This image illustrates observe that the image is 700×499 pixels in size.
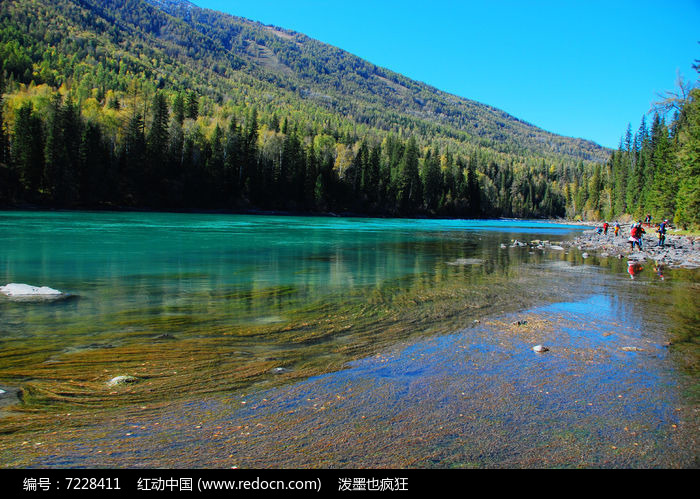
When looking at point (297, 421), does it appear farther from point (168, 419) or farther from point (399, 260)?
point (399, 260)

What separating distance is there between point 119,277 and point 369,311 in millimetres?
9472

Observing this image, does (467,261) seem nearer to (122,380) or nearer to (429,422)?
(429,422)

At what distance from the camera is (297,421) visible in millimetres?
4633

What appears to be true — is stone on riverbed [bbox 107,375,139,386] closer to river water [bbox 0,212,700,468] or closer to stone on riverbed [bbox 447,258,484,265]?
river water [bbox 0,212,700,468]

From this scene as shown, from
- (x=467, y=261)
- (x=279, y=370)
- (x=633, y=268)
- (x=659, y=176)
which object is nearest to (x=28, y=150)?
(x=467, y=261)

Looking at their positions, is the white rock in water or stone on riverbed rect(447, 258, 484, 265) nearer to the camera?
the white rock in water

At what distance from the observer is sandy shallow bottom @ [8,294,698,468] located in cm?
394

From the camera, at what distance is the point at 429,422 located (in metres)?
4.68

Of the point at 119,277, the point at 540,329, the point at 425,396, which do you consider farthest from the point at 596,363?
the point at 119,277

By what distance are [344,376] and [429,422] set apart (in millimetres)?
1711

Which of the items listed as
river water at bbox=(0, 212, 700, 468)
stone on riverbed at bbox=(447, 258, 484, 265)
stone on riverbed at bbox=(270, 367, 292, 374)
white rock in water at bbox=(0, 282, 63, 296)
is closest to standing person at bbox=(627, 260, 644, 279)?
river water at bbox=(0, 212, 700, 468)

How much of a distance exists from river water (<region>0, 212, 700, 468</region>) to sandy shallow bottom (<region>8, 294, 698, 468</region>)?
2cm

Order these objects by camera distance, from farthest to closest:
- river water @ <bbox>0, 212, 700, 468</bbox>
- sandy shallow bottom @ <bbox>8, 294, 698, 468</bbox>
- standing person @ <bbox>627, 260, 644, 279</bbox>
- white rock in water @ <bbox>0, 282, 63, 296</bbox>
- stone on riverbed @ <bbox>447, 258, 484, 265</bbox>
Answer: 1. stone on riverbed @ <bbox>447, 258, 484, 265</bbox>
2. standing person @ <bbox>627, 260, 644, 279</bbox>
3. white rock in water @ <bbox>0, 282, 63, 296</bbox>
4. river water @ <bbox>0, 212, 700, 468</bbox>
5. sandy shallow bottom @ <bbox>8, 294, 698, 468</bbox>

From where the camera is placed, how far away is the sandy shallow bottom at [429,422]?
3.94 m
